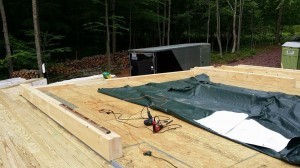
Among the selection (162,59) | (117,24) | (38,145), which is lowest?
(38,145)

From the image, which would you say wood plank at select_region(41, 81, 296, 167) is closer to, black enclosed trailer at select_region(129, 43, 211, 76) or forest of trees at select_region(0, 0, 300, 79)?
black enclosed trailer at select_region(129, 43, 211, 76)

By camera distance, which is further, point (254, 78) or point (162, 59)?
point (162, 59)

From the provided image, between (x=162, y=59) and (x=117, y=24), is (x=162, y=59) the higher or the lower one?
the lower one

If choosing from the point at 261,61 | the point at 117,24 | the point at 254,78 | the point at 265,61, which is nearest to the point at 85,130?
the point at 254,78

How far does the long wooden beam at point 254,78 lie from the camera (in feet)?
14.1

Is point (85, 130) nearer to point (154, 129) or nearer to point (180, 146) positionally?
point (154, 129)

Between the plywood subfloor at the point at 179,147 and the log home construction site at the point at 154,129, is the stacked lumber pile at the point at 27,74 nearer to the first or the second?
the log home construction site at the point at 154,129

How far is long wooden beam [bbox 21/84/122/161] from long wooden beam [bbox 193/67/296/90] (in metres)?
3.23

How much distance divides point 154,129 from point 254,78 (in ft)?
9.63

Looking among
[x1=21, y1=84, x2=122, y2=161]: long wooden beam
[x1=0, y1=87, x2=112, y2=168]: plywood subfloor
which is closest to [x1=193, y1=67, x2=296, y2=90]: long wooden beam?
[x1=21, y1=84, x2=122, y2=161]: long wooden beam

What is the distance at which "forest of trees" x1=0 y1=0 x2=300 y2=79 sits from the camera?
11242 millimetres

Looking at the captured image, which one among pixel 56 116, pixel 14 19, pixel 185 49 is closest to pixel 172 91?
pixel 56 116

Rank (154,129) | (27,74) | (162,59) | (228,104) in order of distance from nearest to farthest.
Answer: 1. (154,129)
2. (228,104)
3. (162,59)
4. (27,74)

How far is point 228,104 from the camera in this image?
3.40m
